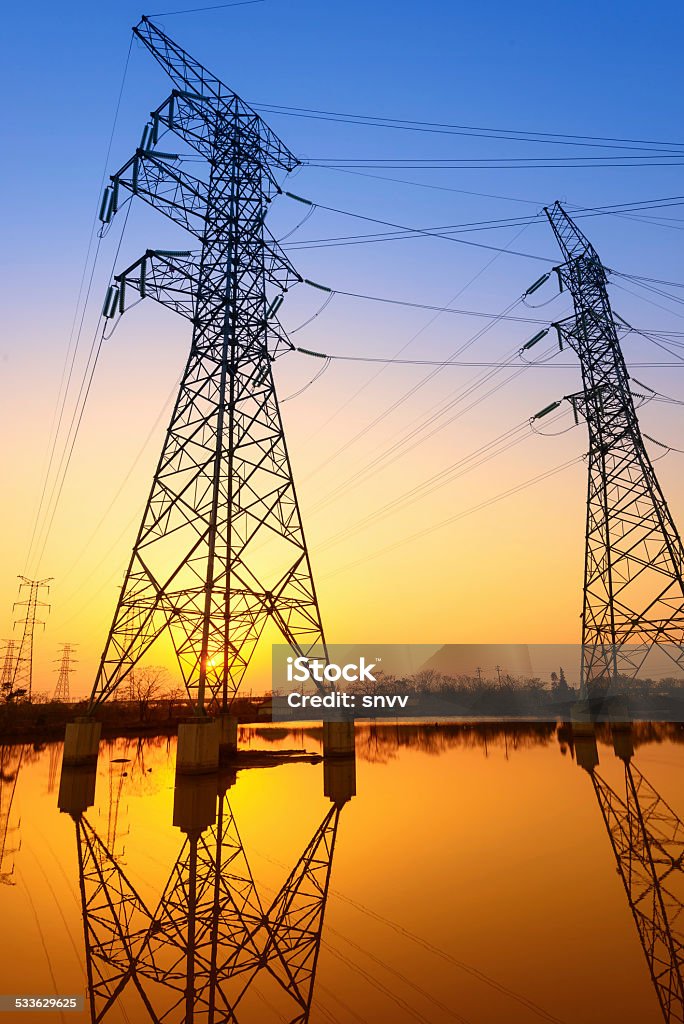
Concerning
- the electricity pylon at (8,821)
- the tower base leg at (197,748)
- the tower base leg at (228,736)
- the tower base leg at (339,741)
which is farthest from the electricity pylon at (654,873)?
the tower base leg at (228,736)

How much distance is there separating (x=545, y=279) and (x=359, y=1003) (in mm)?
32469

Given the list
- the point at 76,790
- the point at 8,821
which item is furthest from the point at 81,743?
the point at 8,821

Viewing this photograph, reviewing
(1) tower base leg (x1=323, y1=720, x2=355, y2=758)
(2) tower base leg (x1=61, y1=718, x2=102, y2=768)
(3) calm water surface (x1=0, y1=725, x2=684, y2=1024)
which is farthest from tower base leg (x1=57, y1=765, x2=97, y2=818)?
(1) tower base leg (x1=323, y1=720, x2=355, y2=758)

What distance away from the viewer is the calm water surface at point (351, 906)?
5887 mm

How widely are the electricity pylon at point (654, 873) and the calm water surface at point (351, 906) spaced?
1.4 inches

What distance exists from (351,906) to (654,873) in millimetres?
5195

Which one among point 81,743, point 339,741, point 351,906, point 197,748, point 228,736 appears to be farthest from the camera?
point 228,736

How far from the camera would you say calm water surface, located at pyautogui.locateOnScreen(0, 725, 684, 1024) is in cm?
589

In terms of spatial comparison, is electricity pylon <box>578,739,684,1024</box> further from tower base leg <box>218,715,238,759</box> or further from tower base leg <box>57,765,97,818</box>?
tower base leg <box>218,715,238,759</box>

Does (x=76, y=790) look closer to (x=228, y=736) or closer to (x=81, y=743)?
(x=81, y=743)

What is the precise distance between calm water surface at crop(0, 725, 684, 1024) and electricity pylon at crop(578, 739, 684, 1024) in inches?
1.4

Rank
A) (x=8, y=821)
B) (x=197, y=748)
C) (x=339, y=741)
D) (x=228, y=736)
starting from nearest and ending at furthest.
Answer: (x=8, y=821), (x=197, y=748), (x=339, y=741), (x=228, y=736)

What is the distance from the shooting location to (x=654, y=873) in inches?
367

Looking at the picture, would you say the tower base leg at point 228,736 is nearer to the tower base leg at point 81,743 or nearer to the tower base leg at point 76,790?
the tower base leg at point 81,743
